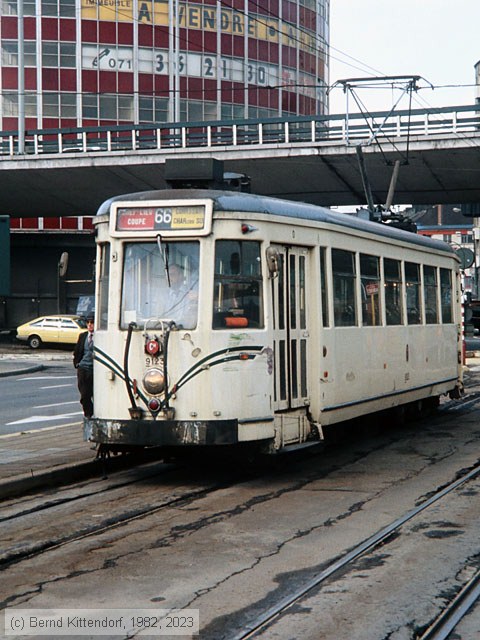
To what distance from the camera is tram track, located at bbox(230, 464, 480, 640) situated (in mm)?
6230

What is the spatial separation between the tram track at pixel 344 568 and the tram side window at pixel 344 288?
4210mm

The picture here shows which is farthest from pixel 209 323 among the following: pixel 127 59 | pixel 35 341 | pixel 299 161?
pixel 127 59

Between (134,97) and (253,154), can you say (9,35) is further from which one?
(253,154)

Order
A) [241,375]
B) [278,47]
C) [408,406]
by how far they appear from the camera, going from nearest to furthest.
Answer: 1. [241,375]
2. [408,406]
3. [278,47]

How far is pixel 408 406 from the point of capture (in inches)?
710

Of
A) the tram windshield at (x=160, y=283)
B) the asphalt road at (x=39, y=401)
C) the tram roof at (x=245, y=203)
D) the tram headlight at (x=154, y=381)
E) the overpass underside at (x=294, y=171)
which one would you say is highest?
the overpass underside at (x=294, y=171)

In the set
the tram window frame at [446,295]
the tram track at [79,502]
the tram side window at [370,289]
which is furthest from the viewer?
the tram window frame at [446,295]

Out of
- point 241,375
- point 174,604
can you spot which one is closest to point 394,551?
point 174,604

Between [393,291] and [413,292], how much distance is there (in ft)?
3.71

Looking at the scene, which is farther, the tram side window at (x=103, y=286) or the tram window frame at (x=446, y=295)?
the tram window frame at (x=446, y=295)

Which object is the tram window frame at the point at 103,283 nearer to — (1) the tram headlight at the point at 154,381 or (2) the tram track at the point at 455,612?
(1) the tram headlight at the point at 154,381

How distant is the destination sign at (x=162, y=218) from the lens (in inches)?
448

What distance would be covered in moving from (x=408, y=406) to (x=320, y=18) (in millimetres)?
64474

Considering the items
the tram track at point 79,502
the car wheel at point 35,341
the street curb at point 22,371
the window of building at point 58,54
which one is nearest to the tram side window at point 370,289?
the tram track at point 79,502
